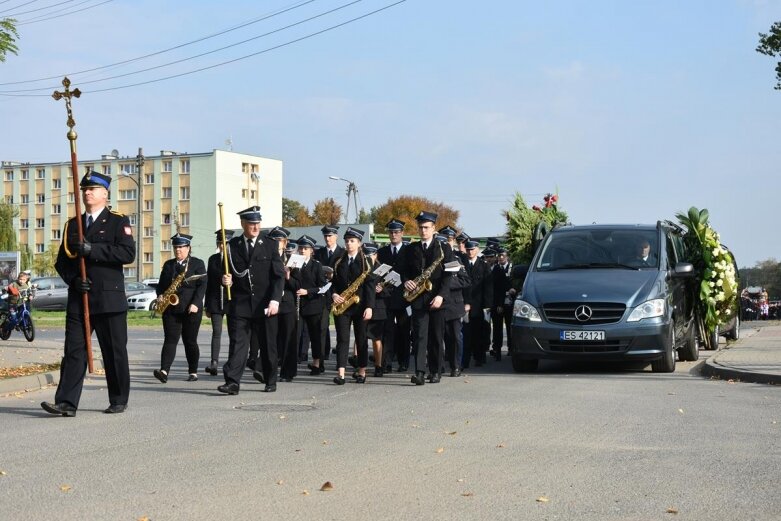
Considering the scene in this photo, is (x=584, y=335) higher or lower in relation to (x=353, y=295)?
lower

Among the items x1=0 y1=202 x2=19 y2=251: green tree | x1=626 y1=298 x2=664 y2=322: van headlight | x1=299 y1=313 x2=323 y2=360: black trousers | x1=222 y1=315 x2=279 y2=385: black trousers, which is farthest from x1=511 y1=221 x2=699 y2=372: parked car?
x1=0 y1=202 x2=19 y2=251: green tree

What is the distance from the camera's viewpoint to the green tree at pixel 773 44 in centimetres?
2552

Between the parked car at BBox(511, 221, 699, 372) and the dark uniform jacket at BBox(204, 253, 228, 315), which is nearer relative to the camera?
the dark uniform jacket at BBox(204, 253, 228, 315)

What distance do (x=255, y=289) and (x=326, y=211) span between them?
109275 millimetres

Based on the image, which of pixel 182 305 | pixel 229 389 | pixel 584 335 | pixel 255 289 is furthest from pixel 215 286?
pixel 584 335

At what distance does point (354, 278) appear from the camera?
15.1m

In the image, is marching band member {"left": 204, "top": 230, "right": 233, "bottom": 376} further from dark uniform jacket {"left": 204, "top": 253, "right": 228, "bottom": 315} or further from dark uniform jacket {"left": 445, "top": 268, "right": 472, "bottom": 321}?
dark uniform jacket {"left": 445, "top": 268, "right": 472, "bottom": 321}

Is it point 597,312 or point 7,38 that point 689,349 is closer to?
point 597,312

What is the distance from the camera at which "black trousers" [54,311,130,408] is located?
10.7 meters

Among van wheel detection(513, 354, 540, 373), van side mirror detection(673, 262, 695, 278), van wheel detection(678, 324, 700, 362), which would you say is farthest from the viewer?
van wheel detection(678, 324, 700, 362)

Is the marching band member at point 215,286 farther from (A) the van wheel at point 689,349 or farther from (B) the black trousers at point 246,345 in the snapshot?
(A) the van wheel at point 689,349

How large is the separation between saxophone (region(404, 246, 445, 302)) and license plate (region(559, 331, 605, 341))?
198 centimetres

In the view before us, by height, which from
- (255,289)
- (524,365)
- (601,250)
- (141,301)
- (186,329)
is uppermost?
(601,250)

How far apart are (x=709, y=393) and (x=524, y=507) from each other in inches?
281
